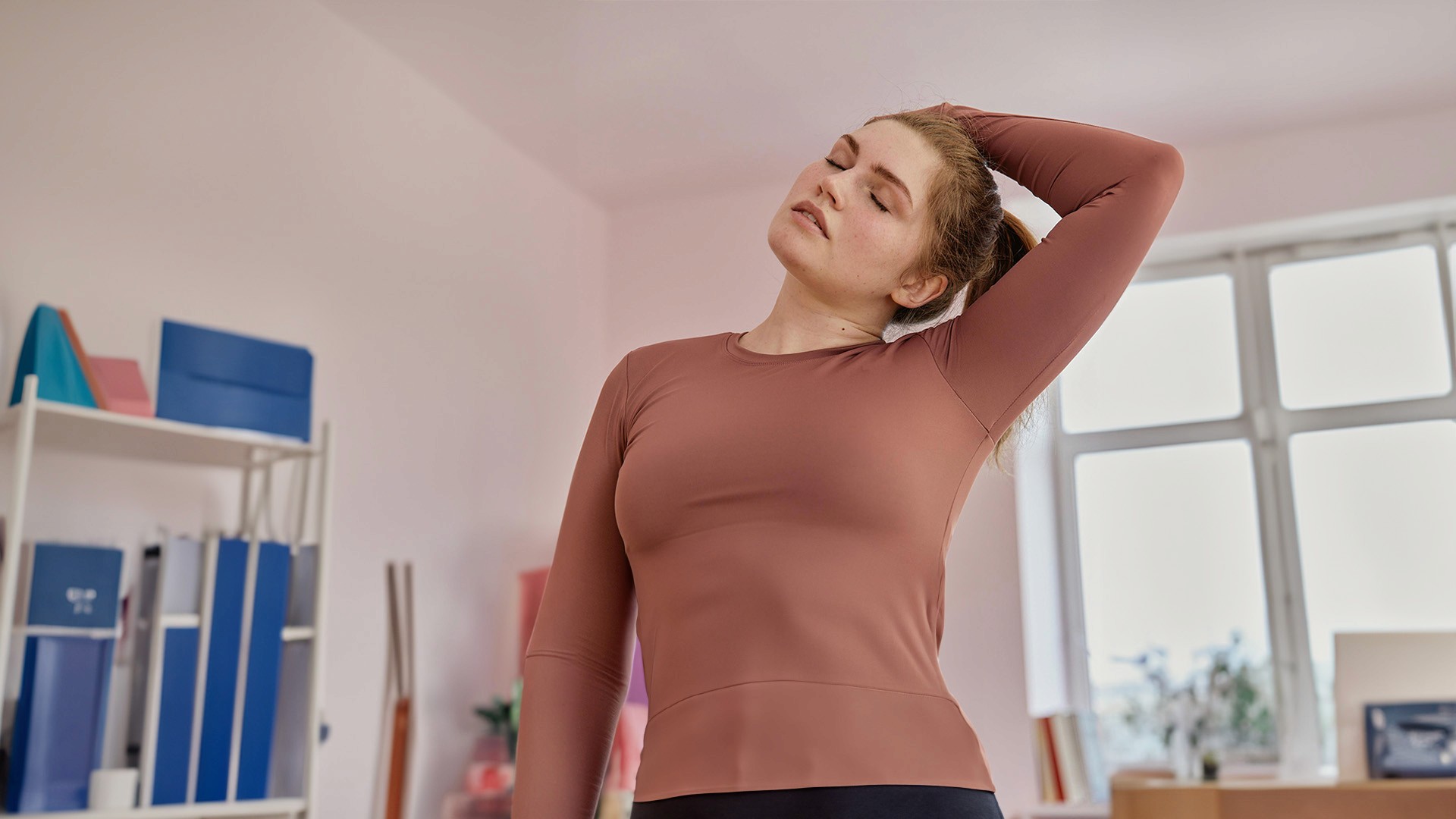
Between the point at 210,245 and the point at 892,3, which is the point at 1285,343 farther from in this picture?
the point at 210,245

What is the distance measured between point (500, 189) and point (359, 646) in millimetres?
1706

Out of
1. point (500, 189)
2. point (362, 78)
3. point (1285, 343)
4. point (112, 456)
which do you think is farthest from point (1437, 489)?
point (112, 456)

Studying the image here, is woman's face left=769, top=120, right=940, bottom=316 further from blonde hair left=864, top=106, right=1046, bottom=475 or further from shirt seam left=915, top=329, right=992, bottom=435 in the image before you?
shirt seam left=915, top=329, right=992, bottom=435

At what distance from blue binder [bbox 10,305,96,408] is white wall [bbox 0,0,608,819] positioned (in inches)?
6.6

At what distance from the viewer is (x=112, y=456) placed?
2.63 m

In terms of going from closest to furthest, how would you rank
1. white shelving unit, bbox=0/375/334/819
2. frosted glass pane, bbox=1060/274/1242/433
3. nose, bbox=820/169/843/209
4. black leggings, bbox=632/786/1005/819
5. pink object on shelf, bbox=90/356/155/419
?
1. black leggings, bbox=632/786/1005/819
2. nose, bbox=820/169/843/209
3. white shelving unit, bbox=0/375/334/819
4. pink object on shelf, bbox=90/356/155/419
5. frosted glass pane, bbox=1060/274/1242/433

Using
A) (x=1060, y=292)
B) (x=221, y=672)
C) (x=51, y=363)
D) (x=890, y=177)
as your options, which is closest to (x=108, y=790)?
(x=221, y=672)

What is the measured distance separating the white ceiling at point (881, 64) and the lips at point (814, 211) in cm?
257

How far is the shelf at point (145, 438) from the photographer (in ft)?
7.44

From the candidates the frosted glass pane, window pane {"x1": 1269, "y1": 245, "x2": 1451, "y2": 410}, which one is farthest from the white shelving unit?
window pane {"x1": 1269, "y1": 245, "x2": 1451, "y2": 410}

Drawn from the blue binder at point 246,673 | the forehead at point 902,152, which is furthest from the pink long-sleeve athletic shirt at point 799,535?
the blue binder at point 246,673

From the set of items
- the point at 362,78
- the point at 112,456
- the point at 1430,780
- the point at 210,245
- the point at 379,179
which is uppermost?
the point at 362,78

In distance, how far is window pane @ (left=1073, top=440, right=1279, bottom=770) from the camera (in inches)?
167

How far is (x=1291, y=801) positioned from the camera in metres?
2.43
